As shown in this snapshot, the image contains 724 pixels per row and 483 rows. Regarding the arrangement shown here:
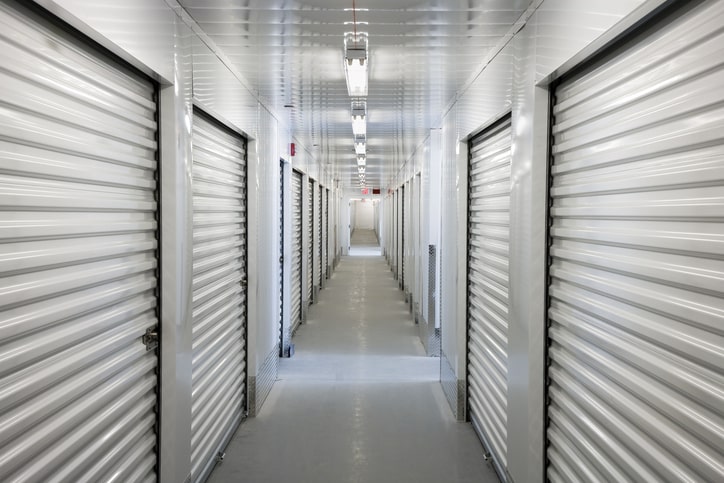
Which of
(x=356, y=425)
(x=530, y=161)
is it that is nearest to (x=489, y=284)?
(x=530, y=161)

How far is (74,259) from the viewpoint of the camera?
202cm

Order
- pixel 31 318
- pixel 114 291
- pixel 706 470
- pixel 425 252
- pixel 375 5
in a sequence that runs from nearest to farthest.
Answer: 1. pixel 706 470
2. pixel 31 318
3. pixel 114 291
4. pixel 375 5
5. pixel 425 252

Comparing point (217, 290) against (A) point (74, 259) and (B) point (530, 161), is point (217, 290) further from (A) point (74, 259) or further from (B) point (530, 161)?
(B) point (530, 161)

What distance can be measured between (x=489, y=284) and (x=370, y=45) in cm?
190

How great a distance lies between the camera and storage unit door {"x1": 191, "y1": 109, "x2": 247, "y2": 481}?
3.38 metres

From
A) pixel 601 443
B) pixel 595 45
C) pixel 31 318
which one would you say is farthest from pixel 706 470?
pixel 31 318

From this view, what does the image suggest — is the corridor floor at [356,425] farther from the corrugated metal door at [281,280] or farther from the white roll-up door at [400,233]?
the white roll-up door at [400,233]

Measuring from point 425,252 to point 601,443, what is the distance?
206 inches

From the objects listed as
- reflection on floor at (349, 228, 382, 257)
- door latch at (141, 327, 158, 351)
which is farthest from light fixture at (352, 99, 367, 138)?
reflection on floor at (349, 228, 382, 257)

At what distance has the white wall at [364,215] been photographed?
38.4m

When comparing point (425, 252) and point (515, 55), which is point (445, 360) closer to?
point (425, 252)

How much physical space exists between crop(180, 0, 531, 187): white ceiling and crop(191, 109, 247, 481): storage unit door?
60cm

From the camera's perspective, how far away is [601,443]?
6.94 ft

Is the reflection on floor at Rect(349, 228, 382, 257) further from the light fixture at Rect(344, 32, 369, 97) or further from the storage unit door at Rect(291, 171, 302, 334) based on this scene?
the light fixture at Rect(344, 32, 369, 97)
